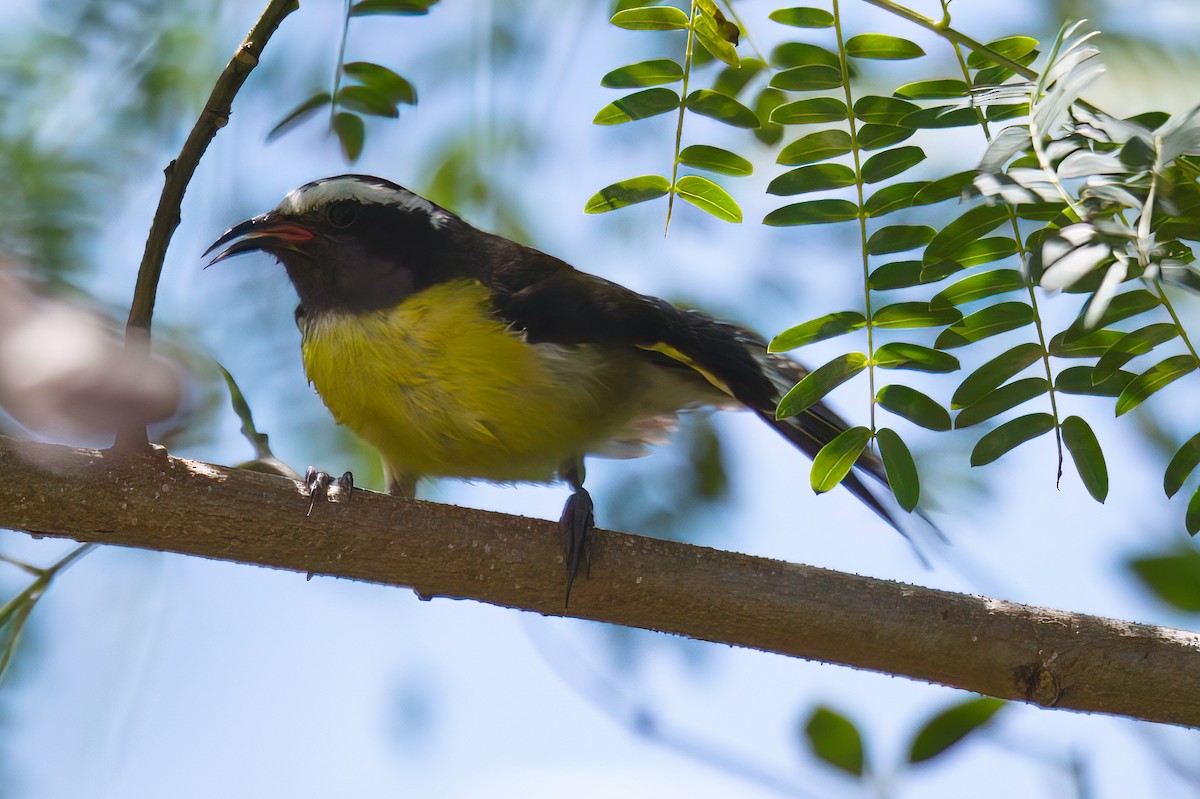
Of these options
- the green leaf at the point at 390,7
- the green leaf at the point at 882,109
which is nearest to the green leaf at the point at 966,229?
the green leaf at the point at 882,109

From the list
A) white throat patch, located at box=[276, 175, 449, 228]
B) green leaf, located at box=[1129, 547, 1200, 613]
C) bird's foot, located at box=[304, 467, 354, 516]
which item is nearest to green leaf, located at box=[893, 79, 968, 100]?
green leaf, located at box=[1129, 547, 1200, 613]

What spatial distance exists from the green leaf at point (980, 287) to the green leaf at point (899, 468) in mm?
212

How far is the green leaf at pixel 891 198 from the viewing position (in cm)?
191

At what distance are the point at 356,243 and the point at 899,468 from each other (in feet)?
5.27

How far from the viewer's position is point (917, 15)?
1770mm

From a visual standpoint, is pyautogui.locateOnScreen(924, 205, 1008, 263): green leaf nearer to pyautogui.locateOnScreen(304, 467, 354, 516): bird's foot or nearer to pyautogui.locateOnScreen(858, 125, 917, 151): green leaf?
pyautogui.locateOnScreen(858, 125, 917, 151): green leaf

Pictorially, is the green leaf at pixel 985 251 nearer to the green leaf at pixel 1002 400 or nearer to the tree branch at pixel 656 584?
the green leaf at pixel 1002 400

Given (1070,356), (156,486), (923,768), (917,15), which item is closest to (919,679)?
(923,768)

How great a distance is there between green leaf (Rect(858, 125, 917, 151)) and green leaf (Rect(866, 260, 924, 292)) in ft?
0.61

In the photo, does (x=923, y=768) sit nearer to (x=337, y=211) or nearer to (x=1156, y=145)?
(x=1156, y=145)

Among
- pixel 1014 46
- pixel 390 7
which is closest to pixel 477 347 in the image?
pixel 390 7

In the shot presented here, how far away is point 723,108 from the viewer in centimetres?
206

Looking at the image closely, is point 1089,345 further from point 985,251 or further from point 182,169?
point 182,169

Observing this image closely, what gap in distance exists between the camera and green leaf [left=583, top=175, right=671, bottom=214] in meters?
2.04
